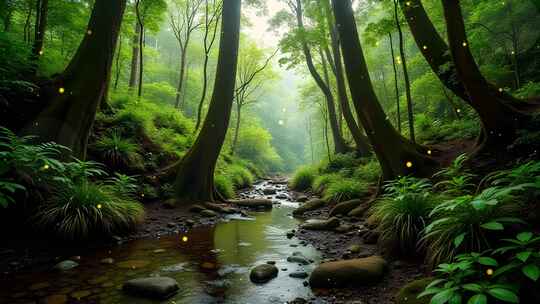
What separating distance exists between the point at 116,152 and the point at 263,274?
621cm

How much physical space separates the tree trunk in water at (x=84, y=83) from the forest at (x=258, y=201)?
0.10 feet

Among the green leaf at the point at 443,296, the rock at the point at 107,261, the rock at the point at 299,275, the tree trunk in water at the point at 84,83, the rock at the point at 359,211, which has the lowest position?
the rock at the point at 299,275

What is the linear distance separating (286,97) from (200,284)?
5811cm

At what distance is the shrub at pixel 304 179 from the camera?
15492 millimetres

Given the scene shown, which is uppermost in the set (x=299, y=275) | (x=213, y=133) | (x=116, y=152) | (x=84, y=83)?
(x=84, y=83)

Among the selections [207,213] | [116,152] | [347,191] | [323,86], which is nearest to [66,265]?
[207,213]

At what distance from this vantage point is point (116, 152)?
8109mm

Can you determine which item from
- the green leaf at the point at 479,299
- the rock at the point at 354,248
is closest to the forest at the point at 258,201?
the green leaf at the point at 479,299

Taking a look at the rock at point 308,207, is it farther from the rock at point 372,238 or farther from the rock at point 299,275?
the rock at point 299,275

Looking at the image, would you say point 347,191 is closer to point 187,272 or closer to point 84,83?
point 187,272

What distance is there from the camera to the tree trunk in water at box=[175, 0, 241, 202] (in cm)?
885

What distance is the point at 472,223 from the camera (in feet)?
9.63

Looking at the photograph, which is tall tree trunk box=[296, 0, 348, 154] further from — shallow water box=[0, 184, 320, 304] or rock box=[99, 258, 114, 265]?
rock box=[99, 258, 114, 265]

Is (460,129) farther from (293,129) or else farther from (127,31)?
(293,129)
